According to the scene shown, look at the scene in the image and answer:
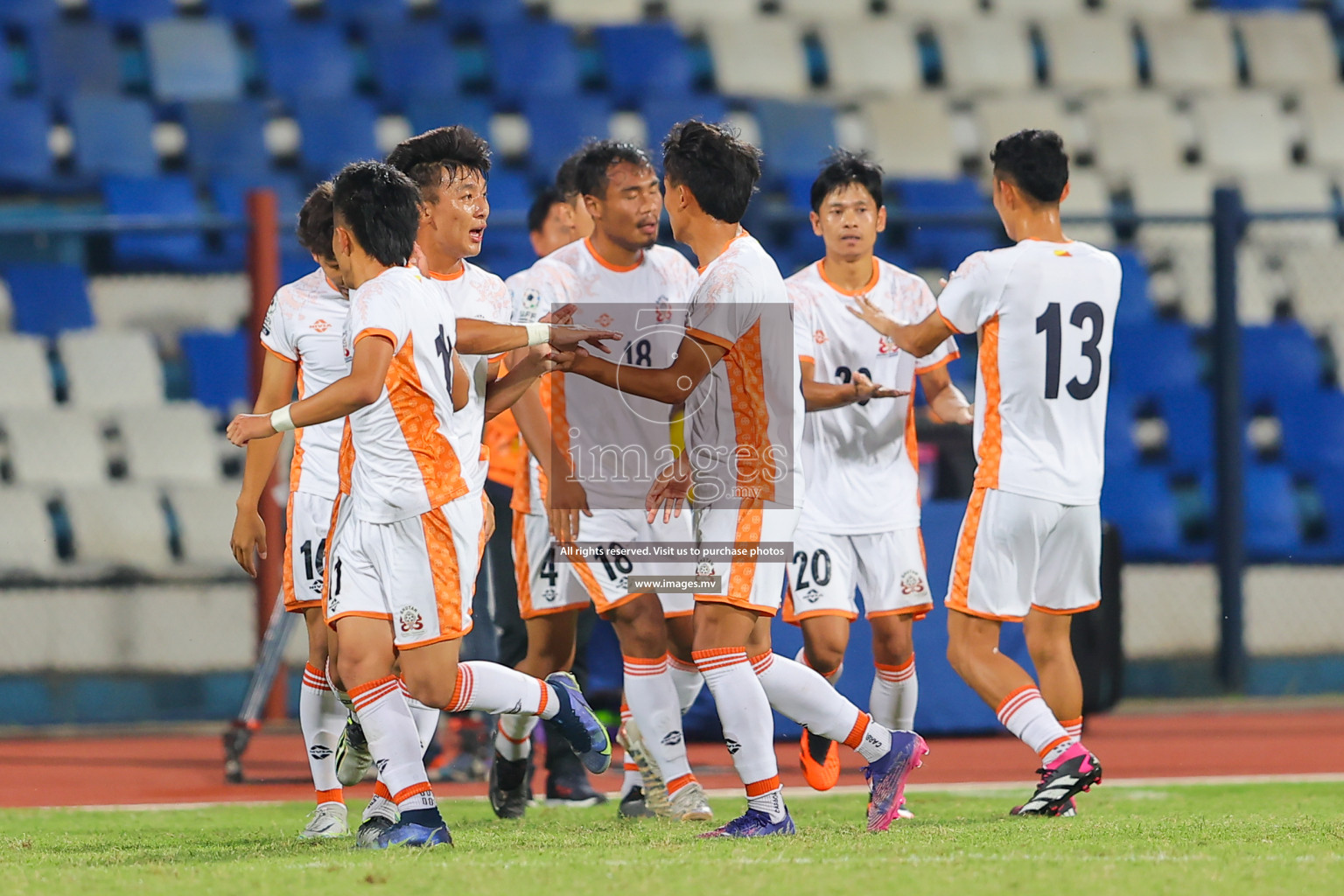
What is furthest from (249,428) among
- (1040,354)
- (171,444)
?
(171,444)

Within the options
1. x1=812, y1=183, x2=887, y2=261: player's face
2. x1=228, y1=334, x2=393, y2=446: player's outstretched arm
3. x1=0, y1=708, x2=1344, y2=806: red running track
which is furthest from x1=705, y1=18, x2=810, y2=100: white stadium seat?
x1=228, y1=334, x2=393, y2=446: player's outstretched arm

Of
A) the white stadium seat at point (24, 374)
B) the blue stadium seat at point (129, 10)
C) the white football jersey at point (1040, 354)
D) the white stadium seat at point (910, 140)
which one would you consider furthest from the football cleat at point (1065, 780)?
the blue stadium seat at point (129, 10)

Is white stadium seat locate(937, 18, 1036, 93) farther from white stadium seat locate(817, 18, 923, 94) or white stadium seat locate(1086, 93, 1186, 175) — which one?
white stadium seat locate(1086, 93, 1186, 175)

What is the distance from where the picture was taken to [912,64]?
42.3 ft

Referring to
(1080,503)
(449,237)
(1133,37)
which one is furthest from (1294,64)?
(449,237)

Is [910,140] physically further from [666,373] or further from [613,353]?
[666,373]

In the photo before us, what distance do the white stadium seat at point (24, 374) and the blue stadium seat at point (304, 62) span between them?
269 centimetres

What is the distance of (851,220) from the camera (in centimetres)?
616

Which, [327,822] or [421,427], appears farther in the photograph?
[327,822]

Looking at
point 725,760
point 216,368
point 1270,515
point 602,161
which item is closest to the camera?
point 602,161

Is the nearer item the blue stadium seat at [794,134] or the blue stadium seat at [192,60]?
the blue stadium seat at [192,60]

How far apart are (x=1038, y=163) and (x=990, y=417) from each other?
Answer: 0.84 metres

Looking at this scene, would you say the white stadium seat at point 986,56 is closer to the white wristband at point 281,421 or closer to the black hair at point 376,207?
the black hair at point 376,207

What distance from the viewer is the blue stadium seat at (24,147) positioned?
1073 centimetres
